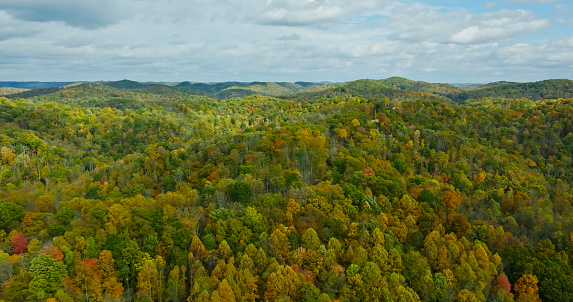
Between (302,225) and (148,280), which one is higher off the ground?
(302,225)

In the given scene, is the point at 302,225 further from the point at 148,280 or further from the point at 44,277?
the point at 44,277

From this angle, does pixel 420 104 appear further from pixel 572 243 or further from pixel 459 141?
pixel 572 243

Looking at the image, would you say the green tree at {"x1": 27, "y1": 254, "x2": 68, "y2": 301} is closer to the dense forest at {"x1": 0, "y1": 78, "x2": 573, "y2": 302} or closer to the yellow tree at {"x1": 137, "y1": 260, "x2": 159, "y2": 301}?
the dense forest at {"x1": 0, "y1": 78, "x2": 573, "y2": 302}

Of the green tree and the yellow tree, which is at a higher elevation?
the green tree

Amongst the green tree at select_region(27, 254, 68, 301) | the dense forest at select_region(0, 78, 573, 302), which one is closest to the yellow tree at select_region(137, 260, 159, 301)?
the dense forest at select_region(0, 78, 573, 302)

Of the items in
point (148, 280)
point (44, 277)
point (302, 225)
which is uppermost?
point (302, 225)

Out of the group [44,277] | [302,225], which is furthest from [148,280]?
[302,225]

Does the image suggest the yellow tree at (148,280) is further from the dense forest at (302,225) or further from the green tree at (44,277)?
the green tree at (44,277)

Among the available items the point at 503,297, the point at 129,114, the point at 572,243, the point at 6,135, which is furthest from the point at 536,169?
the point at 129,114

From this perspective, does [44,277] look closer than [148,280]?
Yes

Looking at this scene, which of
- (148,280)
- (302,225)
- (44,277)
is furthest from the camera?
(302,225)

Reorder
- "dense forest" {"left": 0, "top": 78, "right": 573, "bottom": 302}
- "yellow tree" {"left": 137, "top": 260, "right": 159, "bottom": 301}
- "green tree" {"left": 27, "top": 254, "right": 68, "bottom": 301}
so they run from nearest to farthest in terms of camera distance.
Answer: "green tree" {"left": 27, "top": 254, "right": 68, "bottom": 301}
"yellow tree" {"left": 137, "top": 260, "right": 159, "bottom": 301}
"dense forest" {"left": 0, "top": 78, "right": 573, "bottom": 302}
